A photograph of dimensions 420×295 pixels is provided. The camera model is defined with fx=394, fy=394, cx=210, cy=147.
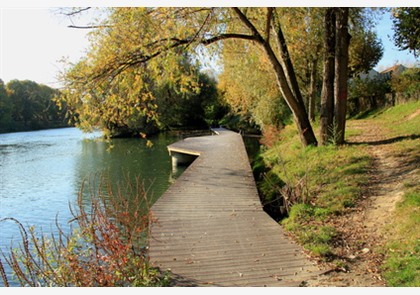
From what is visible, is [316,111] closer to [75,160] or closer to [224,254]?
[75,160]

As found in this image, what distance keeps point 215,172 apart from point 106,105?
4587mm

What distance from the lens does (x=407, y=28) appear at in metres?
14.8

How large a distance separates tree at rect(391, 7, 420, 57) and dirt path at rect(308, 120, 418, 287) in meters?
5.99

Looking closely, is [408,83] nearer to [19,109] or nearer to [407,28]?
[407,28]

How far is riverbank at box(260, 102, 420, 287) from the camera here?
4980 millimetres

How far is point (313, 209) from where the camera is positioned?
7.57 meters

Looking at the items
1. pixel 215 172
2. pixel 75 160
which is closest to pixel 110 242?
pixel 215 172

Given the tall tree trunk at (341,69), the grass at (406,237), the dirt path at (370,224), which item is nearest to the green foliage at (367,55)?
the tall tree trunk at (341,69)

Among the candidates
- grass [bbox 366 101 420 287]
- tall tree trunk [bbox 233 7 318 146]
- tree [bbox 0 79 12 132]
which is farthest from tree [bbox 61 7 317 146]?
tree [bbox 0 79 12 132]

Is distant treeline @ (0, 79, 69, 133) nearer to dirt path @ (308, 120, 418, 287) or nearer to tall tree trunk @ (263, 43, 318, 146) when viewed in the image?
tall tree trunk @ (263, 43, 318, 146)

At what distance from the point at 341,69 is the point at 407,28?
18.3ft

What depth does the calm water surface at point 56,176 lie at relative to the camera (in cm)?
1140

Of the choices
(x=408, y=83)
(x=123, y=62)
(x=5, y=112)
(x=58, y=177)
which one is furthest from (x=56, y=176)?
(x=5, y=112)

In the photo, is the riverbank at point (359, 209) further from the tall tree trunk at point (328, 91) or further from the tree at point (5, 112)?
the tree at point (5, 112)
